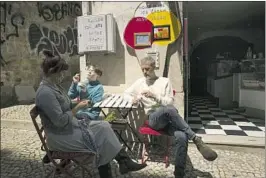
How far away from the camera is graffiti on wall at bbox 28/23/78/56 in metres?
6.78

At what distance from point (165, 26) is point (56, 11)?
4172 mm

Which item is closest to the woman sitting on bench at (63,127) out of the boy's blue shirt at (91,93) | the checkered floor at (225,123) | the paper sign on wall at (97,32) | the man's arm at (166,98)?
the man's arm at (166,98)

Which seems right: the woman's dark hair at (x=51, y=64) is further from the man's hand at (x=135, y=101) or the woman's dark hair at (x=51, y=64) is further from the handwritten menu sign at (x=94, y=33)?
the handwritten menu sign at (x=94, y=33)

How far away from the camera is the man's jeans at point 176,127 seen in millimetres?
2666

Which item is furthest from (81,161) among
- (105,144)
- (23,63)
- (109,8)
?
(23,63)

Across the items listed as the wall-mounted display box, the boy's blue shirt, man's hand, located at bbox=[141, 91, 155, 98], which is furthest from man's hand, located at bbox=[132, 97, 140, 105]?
the wall-mounted display box

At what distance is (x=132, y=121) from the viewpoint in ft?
13.1

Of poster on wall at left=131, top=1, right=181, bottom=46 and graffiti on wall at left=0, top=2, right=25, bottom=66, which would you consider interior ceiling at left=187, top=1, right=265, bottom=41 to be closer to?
poster on wall at left=131, top=1, right=181, bottom=46

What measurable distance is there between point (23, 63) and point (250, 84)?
5.67 meters

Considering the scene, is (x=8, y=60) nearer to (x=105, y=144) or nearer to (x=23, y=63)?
(x=23, y=63)

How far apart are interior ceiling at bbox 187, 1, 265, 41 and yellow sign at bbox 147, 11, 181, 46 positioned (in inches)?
99.7

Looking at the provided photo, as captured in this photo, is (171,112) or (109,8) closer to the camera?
(171,112)

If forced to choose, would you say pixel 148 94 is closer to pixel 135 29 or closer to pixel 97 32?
pixel 135 29

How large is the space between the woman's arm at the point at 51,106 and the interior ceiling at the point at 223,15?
15.7ft
